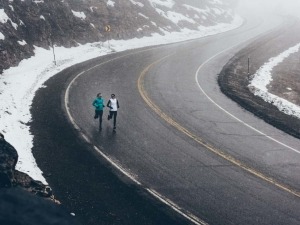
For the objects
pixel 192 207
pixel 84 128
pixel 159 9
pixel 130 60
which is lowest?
pixel 192 207

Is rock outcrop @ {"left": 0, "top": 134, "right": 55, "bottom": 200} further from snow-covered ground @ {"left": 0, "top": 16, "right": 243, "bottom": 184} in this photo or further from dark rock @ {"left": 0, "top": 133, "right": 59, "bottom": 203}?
snow-covered ground @ {"left": 0, "top": 16, "right": 243, "bottom": 184}

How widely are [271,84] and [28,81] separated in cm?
1506

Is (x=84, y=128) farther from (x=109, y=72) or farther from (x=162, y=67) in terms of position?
(x=162, y=67)

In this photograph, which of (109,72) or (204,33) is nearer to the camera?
(109,72)

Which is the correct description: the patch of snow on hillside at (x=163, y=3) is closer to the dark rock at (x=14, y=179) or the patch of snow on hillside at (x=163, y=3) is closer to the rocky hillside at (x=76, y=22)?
the rocky hillside at (x=76, y=22)

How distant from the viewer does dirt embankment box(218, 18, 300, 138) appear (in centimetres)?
1709

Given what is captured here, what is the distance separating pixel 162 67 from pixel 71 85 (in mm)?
8556

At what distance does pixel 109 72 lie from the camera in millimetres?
23953

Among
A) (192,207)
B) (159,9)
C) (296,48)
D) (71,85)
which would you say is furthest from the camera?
(159,9)

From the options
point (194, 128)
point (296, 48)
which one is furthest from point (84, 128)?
point (296, 48)

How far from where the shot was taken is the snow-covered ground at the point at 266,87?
18389 millimetres

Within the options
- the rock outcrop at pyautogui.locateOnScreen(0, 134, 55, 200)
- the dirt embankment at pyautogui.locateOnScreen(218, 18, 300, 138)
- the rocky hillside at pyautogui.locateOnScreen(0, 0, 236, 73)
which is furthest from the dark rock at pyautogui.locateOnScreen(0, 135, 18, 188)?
the rocky hillside at pyautogui.locateOnScreen(0, 0, 236, 73)

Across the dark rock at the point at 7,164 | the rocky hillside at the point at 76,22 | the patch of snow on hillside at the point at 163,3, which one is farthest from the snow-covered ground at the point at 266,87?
the patch of snow on hillside at the point at 163,3

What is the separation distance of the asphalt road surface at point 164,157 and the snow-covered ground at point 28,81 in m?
0.43
